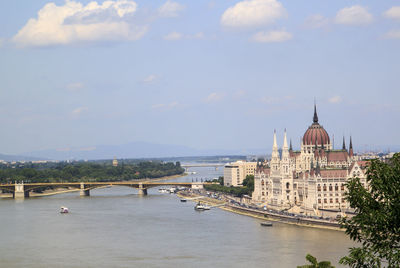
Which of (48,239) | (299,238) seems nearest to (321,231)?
(299,238)

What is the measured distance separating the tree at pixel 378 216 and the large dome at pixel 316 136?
71.7 meters

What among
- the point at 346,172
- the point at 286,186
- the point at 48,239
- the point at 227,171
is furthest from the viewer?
the point at 227,171

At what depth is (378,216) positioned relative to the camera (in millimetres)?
21531

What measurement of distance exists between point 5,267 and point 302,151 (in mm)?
54218

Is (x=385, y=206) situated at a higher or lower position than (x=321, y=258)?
higher

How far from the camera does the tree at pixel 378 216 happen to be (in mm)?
21453

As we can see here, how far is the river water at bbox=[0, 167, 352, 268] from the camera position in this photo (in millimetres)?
48094

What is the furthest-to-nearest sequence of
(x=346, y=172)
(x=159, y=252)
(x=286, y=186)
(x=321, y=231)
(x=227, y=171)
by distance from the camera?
(x=227, y=171) → (x=286, y=186) → (x=346, y=172) → (x=321, y=231) → (x=159, y=252)

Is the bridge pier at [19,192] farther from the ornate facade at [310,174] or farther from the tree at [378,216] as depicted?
the tree at [378,216]

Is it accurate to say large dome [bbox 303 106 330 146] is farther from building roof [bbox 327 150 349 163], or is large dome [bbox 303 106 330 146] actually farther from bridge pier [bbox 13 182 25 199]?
bridge pier [bbox 13 182 25 199]

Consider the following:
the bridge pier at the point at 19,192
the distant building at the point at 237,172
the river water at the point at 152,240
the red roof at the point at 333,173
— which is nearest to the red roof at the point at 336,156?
the red roof at the point at 333,173

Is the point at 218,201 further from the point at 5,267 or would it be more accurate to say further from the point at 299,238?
the point at 5,267

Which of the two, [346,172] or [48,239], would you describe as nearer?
[48,239]

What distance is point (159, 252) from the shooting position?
170 feet
